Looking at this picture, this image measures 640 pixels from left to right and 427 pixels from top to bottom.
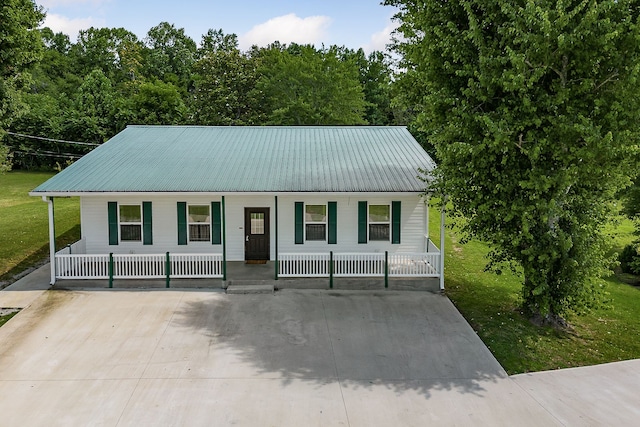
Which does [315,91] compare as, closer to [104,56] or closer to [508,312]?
[508,312]

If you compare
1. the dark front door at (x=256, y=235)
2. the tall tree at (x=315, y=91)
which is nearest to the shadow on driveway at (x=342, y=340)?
the dark front door at (x=256, y=235)

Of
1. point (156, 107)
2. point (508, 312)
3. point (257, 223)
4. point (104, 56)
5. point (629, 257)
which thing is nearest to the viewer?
point (508, 312)

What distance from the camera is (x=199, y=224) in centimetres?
1594

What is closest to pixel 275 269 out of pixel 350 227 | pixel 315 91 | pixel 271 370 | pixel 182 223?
pixel 350 227

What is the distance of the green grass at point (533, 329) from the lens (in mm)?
10625

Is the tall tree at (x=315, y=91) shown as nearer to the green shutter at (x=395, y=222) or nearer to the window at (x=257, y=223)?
the window at (x=257, y=223)

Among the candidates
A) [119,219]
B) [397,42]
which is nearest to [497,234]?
[397,42]

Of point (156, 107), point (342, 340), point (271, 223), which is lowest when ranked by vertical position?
point (342, 340)

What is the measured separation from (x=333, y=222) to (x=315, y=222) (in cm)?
58

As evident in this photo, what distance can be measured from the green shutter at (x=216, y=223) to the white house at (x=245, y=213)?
32 mm

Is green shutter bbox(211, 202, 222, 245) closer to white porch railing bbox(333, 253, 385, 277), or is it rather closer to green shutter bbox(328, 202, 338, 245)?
green shutter bbox(328, 202, 338, 245)

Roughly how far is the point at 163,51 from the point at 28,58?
52940 millimetres

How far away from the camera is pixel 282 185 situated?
1484 centimetres

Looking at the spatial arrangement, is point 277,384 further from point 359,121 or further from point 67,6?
point 67,6
